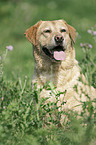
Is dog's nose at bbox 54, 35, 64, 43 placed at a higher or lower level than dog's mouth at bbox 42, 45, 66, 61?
higher

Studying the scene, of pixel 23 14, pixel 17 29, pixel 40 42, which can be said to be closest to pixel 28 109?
pixel 40 42

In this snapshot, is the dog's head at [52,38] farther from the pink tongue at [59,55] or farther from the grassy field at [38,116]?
the grassy field at [38,116]

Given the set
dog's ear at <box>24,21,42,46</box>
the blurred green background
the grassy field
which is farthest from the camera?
the blurred green background

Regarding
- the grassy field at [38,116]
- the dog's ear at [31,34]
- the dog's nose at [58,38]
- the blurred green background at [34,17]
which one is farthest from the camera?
the blurred green background at [34,17]

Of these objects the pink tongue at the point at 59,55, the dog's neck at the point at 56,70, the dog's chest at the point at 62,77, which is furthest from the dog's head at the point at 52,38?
the dog's chest at the point at 62,77

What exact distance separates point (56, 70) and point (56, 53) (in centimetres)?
28

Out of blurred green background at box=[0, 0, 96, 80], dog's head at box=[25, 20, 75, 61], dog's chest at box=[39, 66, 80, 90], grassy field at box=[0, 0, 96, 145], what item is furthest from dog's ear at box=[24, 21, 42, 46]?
blurred green background at box=[0, 0, 96, 80]

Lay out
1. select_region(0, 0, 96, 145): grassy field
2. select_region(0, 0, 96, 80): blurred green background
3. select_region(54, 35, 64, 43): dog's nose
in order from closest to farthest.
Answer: select_region(0, 0, 96, 145): grassy field, select_region(54, 35, 64, 43): dog's nose, select_region(0, 0, 96, 80): blurred green background

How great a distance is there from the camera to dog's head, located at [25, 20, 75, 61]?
159 inches

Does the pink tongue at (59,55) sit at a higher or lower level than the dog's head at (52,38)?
lower

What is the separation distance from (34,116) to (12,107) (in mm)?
275

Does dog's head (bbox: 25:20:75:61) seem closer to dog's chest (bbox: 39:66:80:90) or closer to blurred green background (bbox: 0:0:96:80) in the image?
dog's chest (bbox: 39:66:80:90)

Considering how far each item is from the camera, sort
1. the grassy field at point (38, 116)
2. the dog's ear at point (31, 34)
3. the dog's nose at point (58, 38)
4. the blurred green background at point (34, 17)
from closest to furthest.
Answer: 1. the grassy field at point (38, 116)
2. the dog's nose at point (58, 38)
3. the dog's ear at point (31, 34)
4. the blurred green background at point (34, 17)

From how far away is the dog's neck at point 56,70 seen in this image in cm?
403
